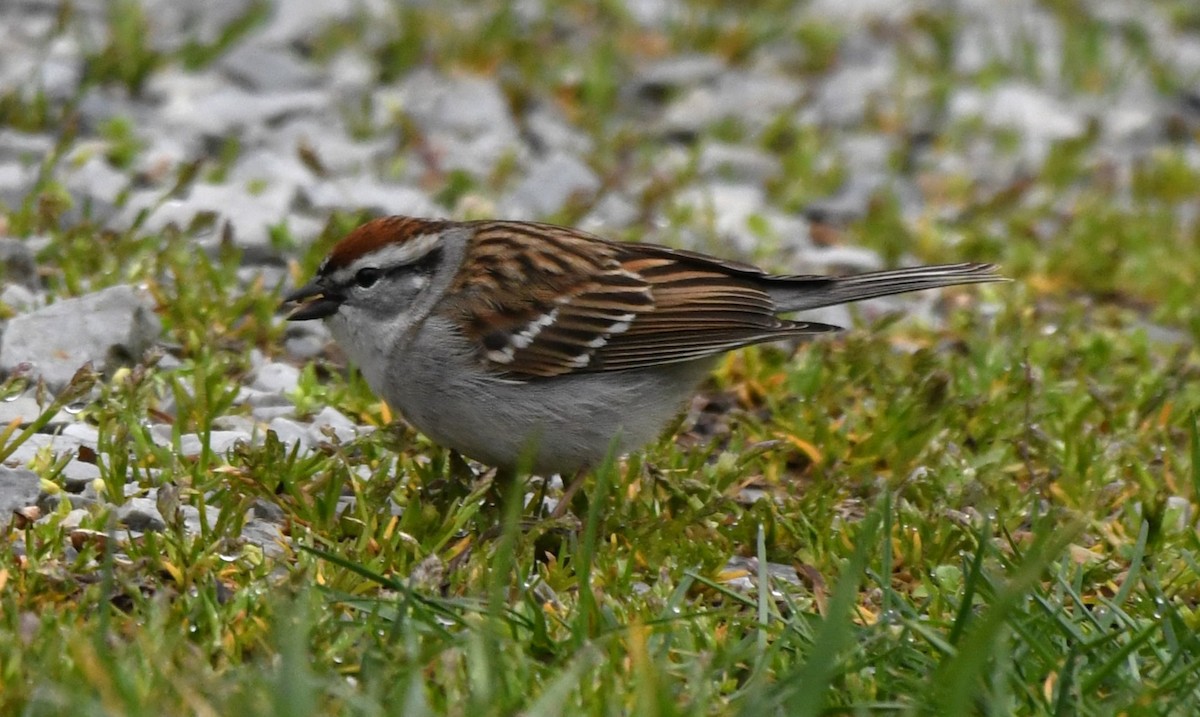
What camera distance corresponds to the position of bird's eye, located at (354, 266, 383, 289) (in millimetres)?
5074

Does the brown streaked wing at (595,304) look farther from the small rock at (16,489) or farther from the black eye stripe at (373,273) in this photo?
the small rock at (16,489)

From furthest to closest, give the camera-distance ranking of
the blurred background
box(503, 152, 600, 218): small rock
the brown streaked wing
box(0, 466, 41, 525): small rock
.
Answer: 1. box(503, 152, 600, 218): small rock
2. the blurred background
3. the brown streaked wing
4. box(0, 466, 41, 525): small rock

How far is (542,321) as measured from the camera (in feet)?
16.4

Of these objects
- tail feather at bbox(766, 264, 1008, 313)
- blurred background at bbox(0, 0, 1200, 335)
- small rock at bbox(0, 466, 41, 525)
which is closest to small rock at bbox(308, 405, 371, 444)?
small rock at bbox(0, 466, 41, 525)

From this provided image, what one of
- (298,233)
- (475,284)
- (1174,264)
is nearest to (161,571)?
(475,284)

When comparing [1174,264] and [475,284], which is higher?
[475,284]

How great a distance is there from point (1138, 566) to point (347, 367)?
2.63m

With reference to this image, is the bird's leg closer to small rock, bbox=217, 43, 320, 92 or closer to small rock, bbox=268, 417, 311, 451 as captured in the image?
small rock, bbox=268, 417, 311, 451

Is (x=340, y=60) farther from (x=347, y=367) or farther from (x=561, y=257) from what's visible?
(x=561, y=257)

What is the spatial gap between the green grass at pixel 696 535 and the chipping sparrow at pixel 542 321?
0.20 meters

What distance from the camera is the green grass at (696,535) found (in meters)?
3.53

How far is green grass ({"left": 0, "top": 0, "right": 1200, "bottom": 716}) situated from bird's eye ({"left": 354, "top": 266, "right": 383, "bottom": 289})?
445 mm

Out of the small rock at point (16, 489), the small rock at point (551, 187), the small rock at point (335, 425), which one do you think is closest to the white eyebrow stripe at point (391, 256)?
the small rock at point (335, 425)

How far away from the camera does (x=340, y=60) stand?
351 inches
